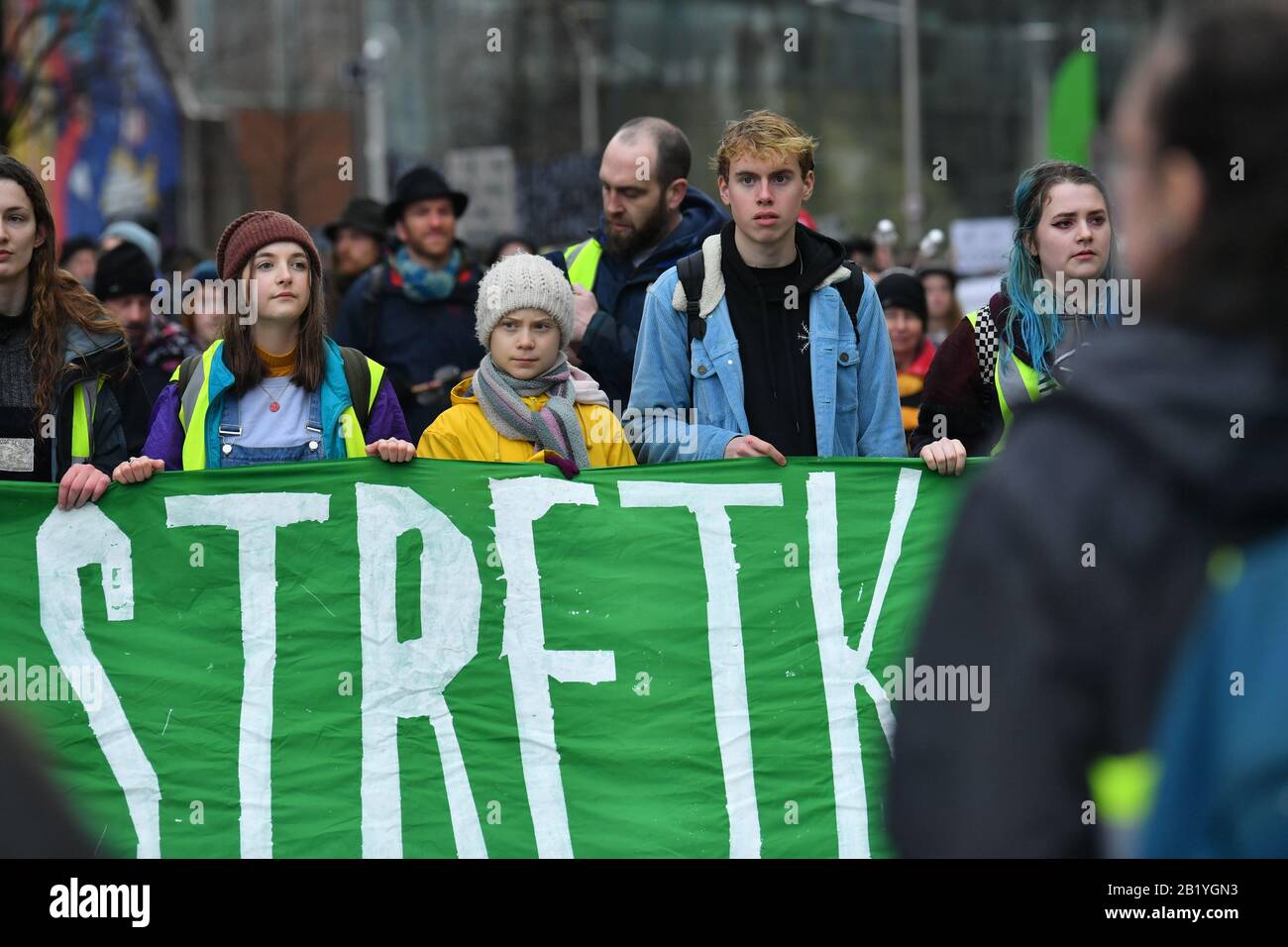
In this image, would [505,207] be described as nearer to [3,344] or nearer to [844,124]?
[3,344]

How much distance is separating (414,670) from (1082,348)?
2045 mm

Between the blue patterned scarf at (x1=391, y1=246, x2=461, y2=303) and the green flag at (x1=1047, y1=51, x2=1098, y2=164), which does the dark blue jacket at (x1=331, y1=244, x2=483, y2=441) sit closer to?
the blue patterned scarf at (x1=391, y1=246, x2=461, y2=303)

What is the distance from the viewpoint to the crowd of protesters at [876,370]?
1.54 m

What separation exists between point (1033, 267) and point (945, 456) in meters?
0.68

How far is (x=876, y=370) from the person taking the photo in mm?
5531

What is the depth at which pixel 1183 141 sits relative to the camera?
5.25ft

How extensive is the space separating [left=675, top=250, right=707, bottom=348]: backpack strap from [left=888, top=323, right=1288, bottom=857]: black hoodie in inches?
151

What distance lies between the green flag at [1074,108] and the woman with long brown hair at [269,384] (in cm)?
1365

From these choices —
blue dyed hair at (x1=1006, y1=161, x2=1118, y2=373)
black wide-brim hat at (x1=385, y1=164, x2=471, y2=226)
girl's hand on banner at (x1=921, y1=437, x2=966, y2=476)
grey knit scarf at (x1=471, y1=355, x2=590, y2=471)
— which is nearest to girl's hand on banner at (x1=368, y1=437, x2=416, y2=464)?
grey knit scarf at (x1=471, y1=355, x2=590, y2=471)

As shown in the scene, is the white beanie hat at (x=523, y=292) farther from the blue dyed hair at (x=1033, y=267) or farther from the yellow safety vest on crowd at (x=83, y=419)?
the blue dyed hair at (x=1033, y=267)

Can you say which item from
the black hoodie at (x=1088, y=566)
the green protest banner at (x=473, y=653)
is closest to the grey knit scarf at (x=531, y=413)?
the green protest banner at (x=473, y=653)

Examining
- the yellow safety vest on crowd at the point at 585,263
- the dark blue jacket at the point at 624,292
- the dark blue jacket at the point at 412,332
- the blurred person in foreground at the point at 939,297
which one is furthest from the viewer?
the blurred person in foreground at the point at 939,297

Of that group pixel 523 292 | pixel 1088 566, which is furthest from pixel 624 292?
pixel 1088 566
